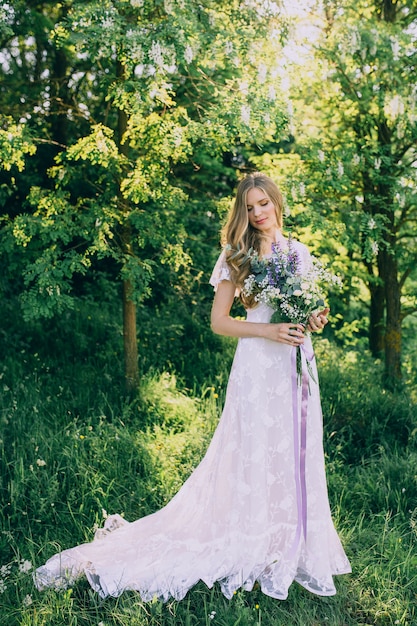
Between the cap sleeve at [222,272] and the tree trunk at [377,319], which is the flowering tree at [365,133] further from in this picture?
the cap sleeve at [222,272]

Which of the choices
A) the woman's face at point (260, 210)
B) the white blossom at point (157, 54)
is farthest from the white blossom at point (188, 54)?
the woman's face at point (260, 210)

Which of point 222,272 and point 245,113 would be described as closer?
point 222,272

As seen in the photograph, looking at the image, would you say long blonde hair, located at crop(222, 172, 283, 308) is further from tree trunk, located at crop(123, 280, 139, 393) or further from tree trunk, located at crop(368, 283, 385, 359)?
tree trunk, located at crop(368, 283, 385, 359)

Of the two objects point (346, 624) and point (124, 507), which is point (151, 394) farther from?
point (346, 624)

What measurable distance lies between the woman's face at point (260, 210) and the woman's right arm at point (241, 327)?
34cm

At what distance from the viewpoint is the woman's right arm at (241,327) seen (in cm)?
269

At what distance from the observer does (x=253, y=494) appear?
2.91m

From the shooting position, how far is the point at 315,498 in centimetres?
293

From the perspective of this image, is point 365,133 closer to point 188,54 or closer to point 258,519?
point 188,54

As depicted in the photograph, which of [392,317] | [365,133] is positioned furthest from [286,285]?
[392,317]

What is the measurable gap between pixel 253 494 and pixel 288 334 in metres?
0.85

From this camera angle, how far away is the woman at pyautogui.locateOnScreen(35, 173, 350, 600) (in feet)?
9.25

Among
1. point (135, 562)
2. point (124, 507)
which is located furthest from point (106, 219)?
point (135, 562)

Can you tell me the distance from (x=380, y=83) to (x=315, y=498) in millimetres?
3814
